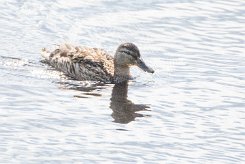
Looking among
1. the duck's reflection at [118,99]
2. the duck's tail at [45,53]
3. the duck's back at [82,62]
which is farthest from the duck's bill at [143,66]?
the duck's tail at [45,53]

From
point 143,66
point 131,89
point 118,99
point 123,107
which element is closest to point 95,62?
point 143,66

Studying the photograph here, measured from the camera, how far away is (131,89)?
1723 cm

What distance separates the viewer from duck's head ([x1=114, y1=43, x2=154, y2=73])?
17953 millimetres

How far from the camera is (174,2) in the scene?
2145 centimetres

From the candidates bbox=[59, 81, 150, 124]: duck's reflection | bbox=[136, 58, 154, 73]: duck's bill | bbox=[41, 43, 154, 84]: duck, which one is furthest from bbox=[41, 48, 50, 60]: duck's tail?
bbox=[136, 58, 154, 73]: duck's bill

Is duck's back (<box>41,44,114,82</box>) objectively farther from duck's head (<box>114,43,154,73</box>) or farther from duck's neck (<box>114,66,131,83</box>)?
duck's head (<box>114,43,154,73</box>)

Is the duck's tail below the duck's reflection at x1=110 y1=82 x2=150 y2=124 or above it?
above

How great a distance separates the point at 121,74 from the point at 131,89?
0.87 meters

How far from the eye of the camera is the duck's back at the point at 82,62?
17969 mm

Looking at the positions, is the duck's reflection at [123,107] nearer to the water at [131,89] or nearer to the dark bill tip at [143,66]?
the water at [131,89]

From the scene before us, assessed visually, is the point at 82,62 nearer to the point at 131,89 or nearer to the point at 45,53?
the point at 45,53

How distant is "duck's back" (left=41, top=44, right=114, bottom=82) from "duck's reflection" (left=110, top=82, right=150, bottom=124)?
0.71 meters

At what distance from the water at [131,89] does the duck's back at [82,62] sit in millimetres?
235

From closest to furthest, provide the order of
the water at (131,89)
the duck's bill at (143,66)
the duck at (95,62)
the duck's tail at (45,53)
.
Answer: the water at (131,89), the duck's bill at (143,66), the duck at (95,62), the duck's tail at (45,53)
